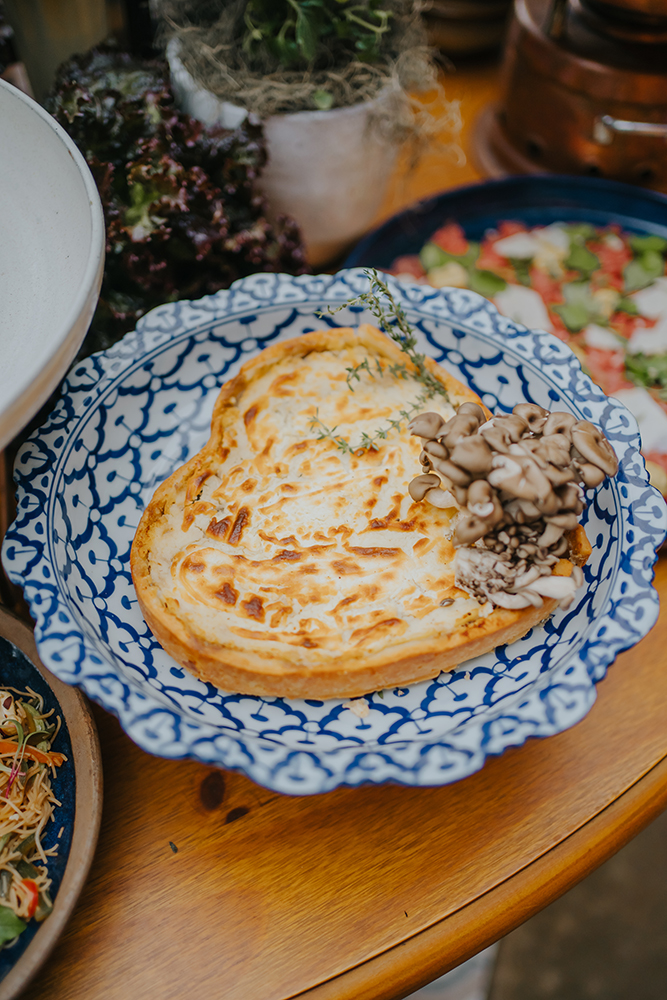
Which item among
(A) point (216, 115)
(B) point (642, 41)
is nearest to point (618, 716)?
(A) point (216, 115)

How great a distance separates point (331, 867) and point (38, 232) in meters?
0.95

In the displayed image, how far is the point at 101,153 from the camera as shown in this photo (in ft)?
4.61

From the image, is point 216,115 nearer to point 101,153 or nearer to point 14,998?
point 101,153

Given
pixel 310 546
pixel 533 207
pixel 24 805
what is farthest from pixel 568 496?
pixel 533 207

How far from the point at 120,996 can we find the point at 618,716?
812 mm

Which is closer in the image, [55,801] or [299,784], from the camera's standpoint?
[299,784]

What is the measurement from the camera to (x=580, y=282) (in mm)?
1860

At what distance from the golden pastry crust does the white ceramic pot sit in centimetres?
47

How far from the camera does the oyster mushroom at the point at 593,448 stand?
91 centimetres

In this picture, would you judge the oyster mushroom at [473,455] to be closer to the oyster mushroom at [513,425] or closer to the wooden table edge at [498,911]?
the oyster mushroom at [513,425]

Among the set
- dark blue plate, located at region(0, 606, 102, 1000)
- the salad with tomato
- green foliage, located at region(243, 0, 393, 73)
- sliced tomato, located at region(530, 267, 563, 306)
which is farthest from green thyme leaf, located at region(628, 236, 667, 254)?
dark blue plate, located at region(0, 606, 102, 1000)

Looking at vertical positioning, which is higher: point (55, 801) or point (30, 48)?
point (30, 48)

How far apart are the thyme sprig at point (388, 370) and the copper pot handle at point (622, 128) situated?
3.01 ft

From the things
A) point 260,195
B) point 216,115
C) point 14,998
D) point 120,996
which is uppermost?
point 216,115
